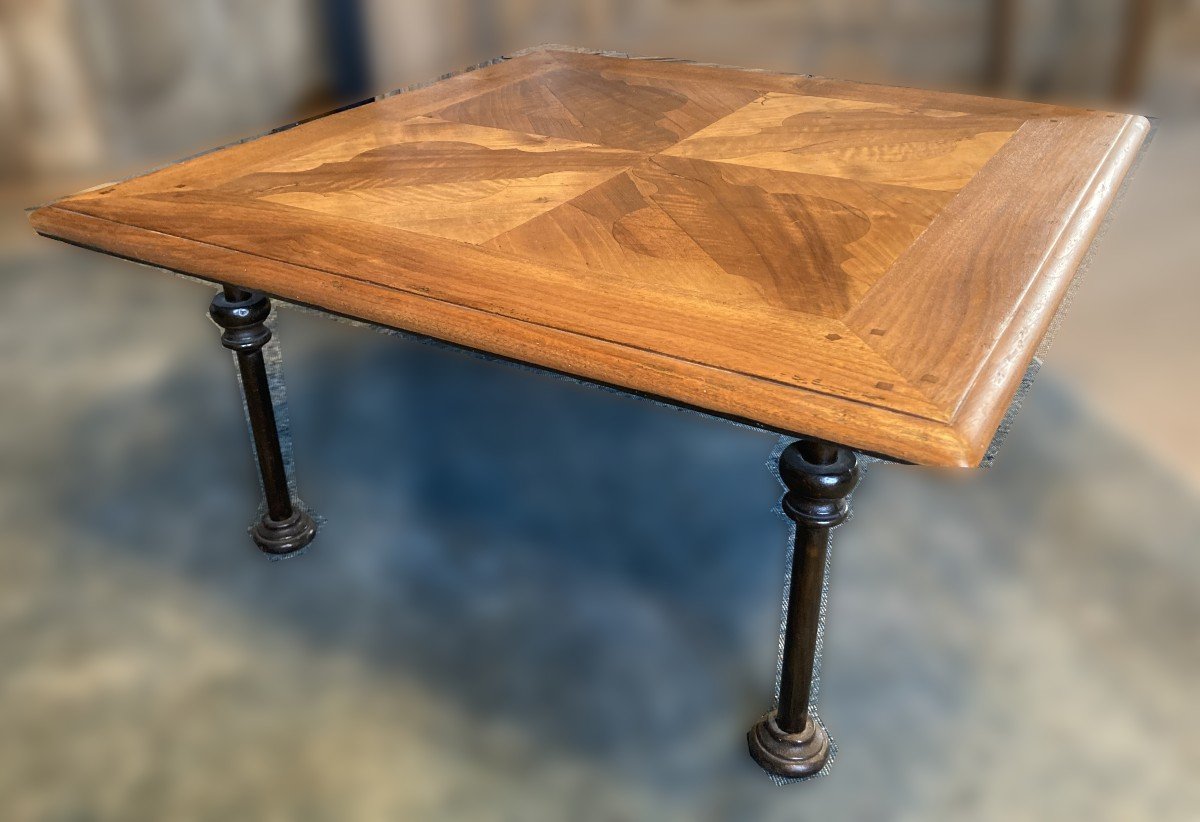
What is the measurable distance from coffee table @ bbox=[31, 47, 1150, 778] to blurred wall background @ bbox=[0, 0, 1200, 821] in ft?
0.32

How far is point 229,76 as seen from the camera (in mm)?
2307

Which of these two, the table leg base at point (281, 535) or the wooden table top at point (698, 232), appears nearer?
the wooden table top at point (698, 232)

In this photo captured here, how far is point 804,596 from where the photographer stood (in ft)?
2.71

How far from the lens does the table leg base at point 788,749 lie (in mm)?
871

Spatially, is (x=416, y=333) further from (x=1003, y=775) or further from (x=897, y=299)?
(x=1003, y=775)

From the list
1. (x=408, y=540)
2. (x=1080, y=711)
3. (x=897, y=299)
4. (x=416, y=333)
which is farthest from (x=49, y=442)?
(x=1080, y=711)

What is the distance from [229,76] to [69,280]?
75cm

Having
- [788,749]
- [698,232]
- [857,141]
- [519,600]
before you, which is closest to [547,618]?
[519,600]

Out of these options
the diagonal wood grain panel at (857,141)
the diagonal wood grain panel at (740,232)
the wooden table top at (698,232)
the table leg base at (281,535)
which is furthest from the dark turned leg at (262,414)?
the diagonal wood grain panel at (857,141)

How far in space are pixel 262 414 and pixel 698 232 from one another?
479 millimetres

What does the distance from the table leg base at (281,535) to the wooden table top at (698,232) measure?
35 cm

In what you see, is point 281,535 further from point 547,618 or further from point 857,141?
point 857,141

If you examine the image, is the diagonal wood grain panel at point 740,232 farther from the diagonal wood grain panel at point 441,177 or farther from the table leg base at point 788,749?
the table leg base at point 788,749

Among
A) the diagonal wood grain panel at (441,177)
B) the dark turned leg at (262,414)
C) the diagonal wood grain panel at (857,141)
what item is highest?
the diagonal wood grain panel at (441,177)
